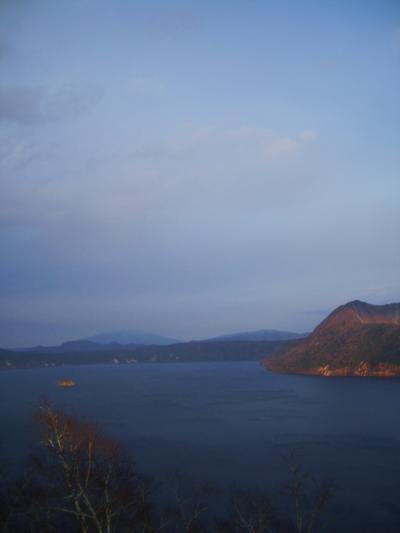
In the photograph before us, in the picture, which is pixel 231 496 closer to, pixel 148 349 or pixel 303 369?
pixel 303 369

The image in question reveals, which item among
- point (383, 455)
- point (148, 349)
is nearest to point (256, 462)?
point (383, 455)

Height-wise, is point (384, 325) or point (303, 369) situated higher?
point (384, 325)

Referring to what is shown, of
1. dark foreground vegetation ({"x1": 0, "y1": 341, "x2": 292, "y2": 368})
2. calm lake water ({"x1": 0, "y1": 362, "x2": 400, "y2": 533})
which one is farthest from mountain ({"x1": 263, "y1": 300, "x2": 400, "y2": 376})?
dark foreground vegetation ({"x1": 0, "y1": 341, "x2": 292, "y2": 368})

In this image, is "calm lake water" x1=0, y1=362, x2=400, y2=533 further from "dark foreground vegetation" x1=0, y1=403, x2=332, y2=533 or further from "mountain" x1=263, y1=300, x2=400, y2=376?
"mountain" x1=263, y1=300, x2=400, y2=376

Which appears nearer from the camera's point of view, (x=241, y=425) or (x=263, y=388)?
(x=241, y=425)

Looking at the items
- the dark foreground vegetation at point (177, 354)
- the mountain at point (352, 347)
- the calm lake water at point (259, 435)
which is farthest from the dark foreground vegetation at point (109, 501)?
the dark foreground vegetation at point (177, 354)

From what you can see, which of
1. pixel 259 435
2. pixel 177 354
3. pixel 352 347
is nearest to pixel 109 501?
pixel 259 435
